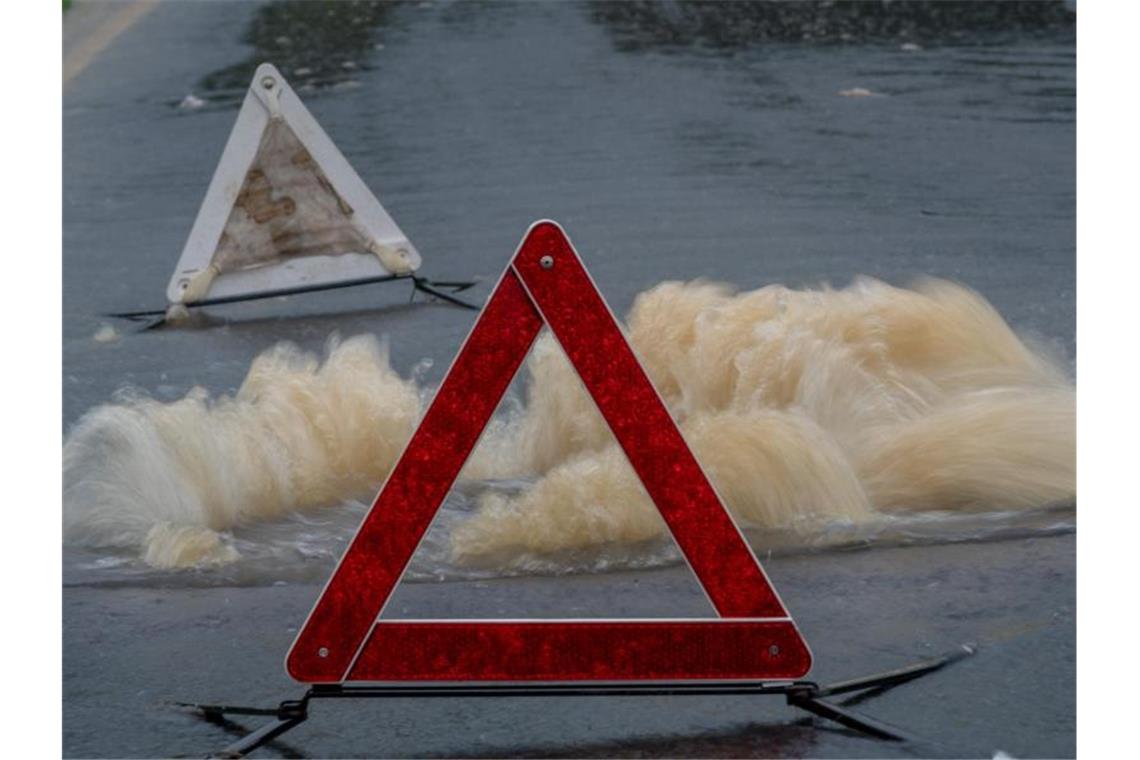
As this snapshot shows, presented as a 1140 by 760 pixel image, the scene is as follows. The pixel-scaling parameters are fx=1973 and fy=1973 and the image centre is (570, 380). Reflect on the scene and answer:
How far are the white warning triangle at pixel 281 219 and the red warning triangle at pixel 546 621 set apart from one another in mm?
1975

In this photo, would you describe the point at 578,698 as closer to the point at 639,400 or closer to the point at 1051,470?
the point at 639,400

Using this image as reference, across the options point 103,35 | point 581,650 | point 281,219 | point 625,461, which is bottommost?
point 625,461

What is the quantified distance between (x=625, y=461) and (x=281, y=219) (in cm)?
147

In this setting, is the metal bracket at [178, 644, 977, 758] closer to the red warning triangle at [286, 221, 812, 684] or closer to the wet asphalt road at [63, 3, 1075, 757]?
the red warning triangle at [286, 221, 812, 684]

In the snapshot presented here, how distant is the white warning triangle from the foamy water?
0.39 metres

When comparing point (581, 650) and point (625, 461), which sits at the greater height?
point (581, 650)

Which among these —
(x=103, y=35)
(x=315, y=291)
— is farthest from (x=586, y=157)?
(x=103, y=35)

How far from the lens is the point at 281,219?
5734 mm

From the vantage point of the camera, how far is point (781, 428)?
484cm

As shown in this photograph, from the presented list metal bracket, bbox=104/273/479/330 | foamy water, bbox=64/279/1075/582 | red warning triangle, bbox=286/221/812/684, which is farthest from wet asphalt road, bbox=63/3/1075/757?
red warning triangle, bbox=286/221/812/684

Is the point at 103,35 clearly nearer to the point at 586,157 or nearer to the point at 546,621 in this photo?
the point at 586,157

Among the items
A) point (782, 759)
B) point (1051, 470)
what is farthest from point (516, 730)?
point (1051, 470)

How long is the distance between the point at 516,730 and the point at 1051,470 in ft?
5.59

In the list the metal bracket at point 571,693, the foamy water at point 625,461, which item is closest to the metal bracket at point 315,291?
the foamy water at point 625,461
